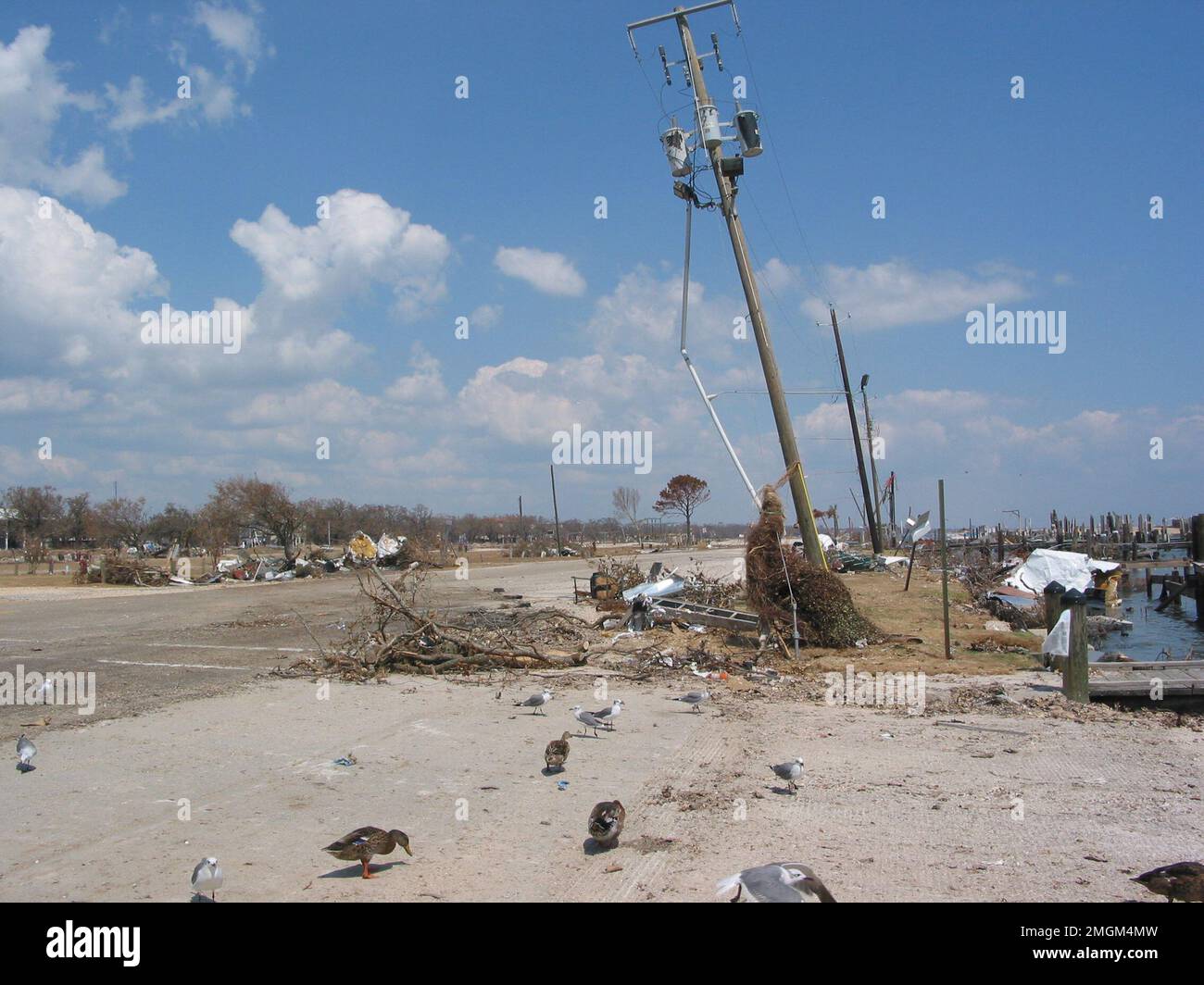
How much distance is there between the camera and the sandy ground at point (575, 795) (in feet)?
17.3

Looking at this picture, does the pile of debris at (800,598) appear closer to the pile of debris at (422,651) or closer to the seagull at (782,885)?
the pile of debris at (422,651)

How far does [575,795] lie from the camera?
7117 millimetres

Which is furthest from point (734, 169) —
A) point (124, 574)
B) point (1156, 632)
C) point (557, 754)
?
point (124, 574)

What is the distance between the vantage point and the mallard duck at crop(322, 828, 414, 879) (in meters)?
5.16

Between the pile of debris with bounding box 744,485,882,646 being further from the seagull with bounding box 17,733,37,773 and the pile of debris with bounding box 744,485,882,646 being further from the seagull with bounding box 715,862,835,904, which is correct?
the seagull with bounding box 17,733,37,773

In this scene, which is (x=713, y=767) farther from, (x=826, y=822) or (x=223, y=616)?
(x=223, y=616)

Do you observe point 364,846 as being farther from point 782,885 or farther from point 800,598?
point 800,598

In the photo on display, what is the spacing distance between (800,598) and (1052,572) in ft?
47.7

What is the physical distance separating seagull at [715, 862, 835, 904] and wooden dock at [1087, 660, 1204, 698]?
24.9 feet

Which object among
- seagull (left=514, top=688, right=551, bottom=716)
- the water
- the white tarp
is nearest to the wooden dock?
seagull (left=514, top=688, right=551, bottom=716)

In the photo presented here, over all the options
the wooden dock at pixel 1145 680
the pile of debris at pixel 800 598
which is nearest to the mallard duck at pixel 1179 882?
the wooden dock at pixel 1145 680

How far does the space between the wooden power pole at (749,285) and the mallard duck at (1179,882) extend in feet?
39.0
